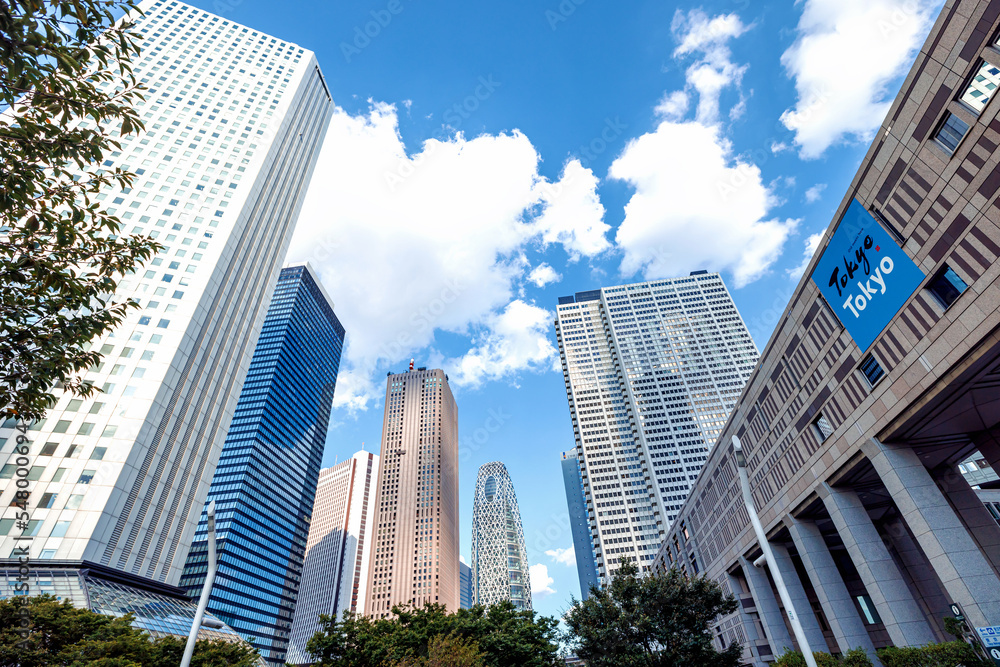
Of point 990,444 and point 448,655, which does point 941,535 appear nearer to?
point 990,444

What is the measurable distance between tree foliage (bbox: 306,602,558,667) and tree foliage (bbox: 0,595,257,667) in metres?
7.17

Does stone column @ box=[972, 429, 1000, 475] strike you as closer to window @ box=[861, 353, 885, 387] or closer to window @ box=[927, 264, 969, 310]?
window @ box=[861, 353, 885, 387]

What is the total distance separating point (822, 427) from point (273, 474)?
150 metres

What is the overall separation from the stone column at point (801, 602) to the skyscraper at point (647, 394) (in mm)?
90257

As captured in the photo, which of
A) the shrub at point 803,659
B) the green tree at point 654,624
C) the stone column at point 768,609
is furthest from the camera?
the stone column at point 768,609

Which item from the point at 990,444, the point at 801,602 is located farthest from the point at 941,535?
the point at 801,602

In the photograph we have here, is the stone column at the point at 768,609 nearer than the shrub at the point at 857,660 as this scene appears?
No

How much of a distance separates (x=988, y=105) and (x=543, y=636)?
1730 inches

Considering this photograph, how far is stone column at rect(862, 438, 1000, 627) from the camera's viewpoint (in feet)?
71.7

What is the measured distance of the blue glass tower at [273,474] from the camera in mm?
127125

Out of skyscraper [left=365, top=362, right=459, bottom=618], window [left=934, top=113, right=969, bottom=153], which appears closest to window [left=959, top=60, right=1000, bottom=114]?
window [left=934, top=113, right=969, bottom=153]

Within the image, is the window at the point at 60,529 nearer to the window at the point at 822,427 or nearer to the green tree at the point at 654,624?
the green tree at the point at 654,624

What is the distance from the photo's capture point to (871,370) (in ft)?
89.8


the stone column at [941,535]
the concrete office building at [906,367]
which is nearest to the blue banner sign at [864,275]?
the concrete office building at [906,367]
